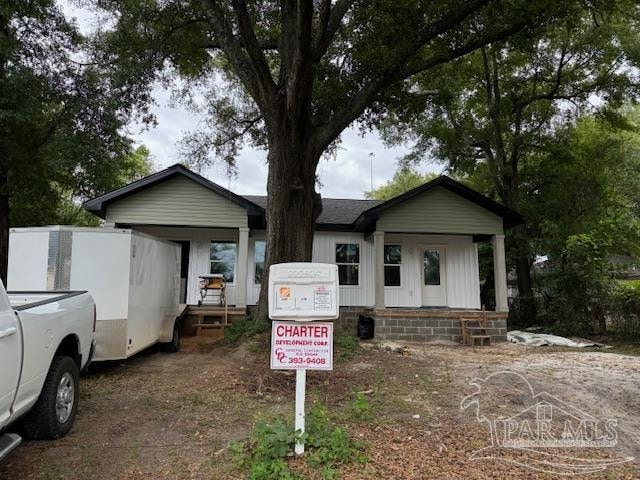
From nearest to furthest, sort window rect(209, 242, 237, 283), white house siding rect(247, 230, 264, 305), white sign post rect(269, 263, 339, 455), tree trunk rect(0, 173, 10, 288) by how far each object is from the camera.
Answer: white sign post rect(269, 263, 339, 455) → tree trunk rect(0, 173, 10, 288) → white house siding rect(247, 230, 264, 305) → window rect(209, 242, 237, 283)

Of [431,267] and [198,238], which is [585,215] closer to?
[431,267]

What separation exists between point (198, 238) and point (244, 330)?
6.27 m

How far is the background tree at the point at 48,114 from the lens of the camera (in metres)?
10.3

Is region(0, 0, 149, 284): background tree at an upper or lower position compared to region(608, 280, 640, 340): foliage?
upper

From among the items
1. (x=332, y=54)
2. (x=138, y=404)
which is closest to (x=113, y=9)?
(x=332, y=54)

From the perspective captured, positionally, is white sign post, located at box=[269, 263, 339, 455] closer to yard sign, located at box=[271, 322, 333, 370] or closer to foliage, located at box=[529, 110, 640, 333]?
yard sign, located at box=[271, 322, 333, 370]

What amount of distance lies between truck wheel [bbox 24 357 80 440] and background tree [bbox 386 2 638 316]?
1255 centimetres

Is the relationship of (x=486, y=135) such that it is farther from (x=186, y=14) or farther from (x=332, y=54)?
(x=186, y=14)

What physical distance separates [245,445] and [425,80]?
12.6 metres

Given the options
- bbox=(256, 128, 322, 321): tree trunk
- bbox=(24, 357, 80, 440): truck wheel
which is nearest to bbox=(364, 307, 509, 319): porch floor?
bbox=(256, 128, 322, 321): tree trunk

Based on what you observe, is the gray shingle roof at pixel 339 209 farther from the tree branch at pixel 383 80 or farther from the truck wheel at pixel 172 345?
the truck wheel at pixel 172 345

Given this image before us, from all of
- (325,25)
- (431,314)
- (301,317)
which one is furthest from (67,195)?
(301,317)

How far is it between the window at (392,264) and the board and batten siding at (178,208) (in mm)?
5105

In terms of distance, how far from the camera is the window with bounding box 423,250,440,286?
1424cm
